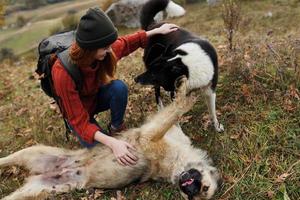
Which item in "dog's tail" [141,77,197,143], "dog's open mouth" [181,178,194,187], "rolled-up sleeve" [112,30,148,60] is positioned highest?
"rolled-up sleeve" [112,30,148,60]

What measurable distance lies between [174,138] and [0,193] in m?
1.87

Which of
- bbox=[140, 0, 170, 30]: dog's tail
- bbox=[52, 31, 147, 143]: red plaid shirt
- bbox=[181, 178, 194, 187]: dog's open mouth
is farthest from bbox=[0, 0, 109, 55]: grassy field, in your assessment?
bbox=[181, 178, 194, 187]: dog's open mouth

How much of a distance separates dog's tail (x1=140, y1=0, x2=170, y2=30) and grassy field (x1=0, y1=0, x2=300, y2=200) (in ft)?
3.14

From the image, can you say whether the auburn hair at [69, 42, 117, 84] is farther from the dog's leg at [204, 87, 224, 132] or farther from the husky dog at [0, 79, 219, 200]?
the dog's leg at [204, 87, 224, 132]

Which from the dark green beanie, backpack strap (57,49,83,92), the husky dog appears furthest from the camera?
the husky dog

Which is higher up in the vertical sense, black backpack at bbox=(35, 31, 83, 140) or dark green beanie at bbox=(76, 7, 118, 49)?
dark green beanie at bbox=(76, 7, 118, 49)

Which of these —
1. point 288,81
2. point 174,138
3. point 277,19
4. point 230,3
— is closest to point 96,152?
point 174,138

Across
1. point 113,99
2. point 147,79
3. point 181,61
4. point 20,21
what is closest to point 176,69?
point 181,61

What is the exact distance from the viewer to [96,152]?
4.12 meters

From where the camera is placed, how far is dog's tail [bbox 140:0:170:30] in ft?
16.0

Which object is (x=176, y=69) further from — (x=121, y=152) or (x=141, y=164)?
(x=121, y=152)

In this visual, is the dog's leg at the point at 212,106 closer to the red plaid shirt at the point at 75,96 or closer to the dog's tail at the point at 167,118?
the dog's tail at the point at 167,118

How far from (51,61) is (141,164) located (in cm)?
121

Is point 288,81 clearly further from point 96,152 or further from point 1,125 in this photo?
point 1,125
